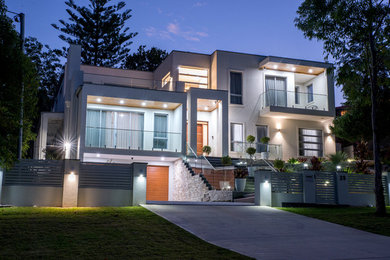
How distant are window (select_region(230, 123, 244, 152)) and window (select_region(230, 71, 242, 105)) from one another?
1.51 meters

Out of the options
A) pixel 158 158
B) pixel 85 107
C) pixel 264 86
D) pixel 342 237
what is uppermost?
pixel 264 86

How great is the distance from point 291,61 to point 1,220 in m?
21.3

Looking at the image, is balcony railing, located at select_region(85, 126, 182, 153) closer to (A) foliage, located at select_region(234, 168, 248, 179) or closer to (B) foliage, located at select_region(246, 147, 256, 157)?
(B) foliage, located at select_region(246, 147, 256, 157)

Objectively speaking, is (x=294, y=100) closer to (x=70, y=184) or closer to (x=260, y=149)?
(x=260, y=149)

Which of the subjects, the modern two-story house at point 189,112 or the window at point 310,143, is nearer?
the modern two-story house at point 189,112

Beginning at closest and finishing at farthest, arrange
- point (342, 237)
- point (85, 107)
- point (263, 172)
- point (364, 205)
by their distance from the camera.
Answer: point (342, 237), point (263, 172), point (364, 205), point (85, 107)

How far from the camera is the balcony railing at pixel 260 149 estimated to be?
2616cm

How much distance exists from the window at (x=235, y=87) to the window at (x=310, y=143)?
4.73 meters

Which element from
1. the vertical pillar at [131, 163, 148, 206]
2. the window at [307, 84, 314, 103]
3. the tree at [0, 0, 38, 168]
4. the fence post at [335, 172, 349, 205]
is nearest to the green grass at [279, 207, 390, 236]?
the fence post at [335, 172, 349, 205]

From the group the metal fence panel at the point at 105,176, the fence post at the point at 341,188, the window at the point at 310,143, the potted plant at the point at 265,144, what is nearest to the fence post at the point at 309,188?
the fence post at the point at 341,188

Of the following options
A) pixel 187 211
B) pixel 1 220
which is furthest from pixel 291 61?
pixel 1 220

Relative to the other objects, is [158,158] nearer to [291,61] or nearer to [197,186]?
[197,186]

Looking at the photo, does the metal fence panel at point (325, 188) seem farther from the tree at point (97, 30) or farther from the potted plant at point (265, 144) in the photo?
the tree at point (97, 30)

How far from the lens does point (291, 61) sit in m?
27.8
